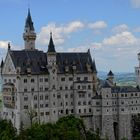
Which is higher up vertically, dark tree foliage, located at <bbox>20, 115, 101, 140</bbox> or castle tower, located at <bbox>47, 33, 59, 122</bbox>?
castle tower, located at <bbox>47, 33, 59, 122</bbox>

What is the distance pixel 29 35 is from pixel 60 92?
19696mm

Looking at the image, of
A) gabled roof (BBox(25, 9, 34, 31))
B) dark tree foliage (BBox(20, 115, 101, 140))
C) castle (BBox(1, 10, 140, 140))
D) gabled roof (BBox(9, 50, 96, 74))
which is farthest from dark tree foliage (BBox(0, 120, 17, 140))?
gabled roof (BBox(25, 9, 34, 31))

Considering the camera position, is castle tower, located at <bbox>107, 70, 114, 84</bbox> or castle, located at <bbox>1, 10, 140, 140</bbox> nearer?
castle, located at <bbox>1, 10, 140, 140</bbox>

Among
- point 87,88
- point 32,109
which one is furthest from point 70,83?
point 32,109

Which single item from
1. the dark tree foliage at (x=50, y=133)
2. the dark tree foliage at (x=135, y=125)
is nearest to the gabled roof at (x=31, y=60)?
the dark tree foliage at (x=50, y=133)

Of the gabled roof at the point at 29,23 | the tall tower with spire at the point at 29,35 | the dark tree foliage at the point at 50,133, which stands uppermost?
the gabled roof at the point at 29,23

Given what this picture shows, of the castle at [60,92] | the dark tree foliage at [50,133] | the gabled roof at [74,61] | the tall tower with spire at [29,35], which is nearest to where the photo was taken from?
the dark tree foliage at [50,133]

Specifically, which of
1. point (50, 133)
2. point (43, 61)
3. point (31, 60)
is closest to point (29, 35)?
point (43, 61)

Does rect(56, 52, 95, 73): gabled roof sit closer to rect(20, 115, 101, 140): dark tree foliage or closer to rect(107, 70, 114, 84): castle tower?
rect(107, 70, 114, 84): castle tower

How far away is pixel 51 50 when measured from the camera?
408 feet

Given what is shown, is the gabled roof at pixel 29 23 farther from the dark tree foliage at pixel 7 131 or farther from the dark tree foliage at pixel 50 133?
the dark tree foliage at pixel 50 133

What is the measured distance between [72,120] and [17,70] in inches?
729

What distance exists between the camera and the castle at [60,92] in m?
122

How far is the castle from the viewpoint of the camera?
122m
